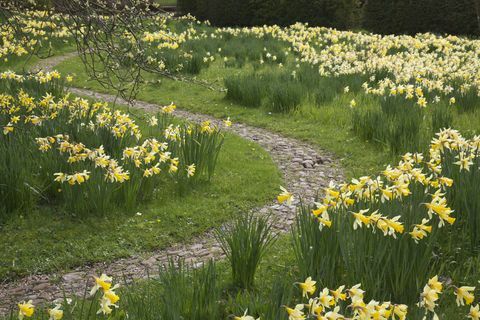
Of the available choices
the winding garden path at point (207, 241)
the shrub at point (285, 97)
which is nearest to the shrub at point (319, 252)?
the winding garden path at point (207, 241)

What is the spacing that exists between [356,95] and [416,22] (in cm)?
1108

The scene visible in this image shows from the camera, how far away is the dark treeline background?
18078 millimetres

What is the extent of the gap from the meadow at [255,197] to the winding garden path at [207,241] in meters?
0.10

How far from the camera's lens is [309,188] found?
5.85 meters

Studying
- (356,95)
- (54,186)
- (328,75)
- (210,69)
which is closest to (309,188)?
(54,186)

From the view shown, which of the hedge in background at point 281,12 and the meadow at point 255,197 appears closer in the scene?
the meadow at point 255,197

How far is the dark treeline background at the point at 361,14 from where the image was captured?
59.3 ft

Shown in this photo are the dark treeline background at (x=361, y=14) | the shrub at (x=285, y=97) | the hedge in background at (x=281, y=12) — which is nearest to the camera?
the shrub at (x=285, y=97)

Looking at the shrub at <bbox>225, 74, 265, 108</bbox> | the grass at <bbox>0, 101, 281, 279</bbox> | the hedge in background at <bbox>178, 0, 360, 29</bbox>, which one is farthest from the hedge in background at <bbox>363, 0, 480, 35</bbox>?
the grass at <bbox>0, 101, 281, 279</bbox>

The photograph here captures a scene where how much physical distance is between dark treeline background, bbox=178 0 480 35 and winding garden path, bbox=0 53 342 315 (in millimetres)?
12190

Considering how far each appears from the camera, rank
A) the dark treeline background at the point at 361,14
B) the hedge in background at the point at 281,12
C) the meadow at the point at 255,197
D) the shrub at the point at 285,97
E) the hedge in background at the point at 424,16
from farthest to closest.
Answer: the hedge in background at the point at 281,12
the dark treeline background at the point at 361,14
the hedge in background at the point at 424,16
the shrub at the point at 285,97
the meadow at the point at 255,197

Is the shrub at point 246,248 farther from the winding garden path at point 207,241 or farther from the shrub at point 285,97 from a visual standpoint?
the shrub at point 285,97

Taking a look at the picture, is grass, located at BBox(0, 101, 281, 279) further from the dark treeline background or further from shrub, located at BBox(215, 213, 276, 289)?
the dark treeline background

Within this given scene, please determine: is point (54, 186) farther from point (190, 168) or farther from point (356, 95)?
point (356, 95)
